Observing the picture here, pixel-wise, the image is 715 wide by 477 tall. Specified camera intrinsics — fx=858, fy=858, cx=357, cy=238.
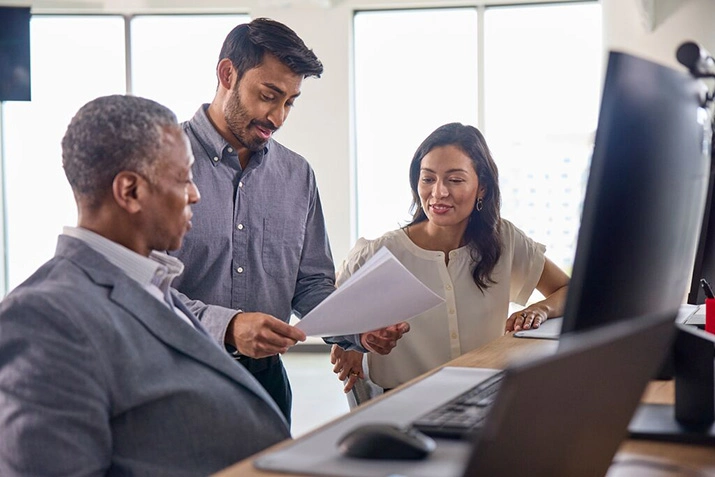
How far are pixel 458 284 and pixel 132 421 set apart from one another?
1344 mm

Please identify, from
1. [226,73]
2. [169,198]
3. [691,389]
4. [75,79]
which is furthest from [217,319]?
[75,79]

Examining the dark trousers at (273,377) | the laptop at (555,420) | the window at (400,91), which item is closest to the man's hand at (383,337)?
Answer: the dark trousers at (273,377)

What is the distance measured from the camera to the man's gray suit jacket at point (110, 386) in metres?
1.19

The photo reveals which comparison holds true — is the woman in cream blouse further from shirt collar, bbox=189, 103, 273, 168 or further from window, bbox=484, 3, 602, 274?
window, bbox=484, 3, 602, 274

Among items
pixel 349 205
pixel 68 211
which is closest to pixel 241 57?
pixel 349 205

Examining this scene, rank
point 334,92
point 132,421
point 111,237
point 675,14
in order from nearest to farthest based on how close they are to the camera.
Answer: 1. point 132,421
2. point 111,237
3. point 675,14
4. point 334,92

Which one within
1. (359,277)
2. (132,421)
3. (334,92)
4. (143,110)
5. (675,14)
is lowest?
(132,421)

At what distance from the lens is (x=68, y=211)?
23.5 feet

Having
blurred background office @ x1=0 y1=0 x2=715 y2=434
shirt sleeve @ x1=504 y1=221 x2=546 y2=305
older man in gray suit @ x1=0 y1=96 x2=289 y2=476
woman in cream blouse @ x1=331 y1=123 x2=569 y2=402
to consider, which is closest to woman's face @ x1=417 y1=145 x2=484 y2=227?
woman in cream blouse @ x1=331 y1=123 x2=569 y2=402

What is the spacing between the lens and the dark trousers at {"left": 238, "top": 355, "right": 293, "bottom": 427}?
2.24 meters

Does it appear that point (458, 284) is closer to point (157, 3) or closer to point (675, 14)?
point (675, 14)

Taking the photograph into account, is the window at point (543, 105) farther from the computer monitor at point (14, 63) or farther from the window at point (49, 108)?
the computer monitor at point (14, 63)

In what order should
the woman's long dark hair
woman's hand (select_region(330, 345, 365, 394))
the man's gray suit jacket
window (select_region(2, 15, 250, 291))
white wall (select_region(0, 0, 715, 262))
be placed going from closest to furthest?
the man's gray suit jacket → woman's hand (select_region(330, 345, 365, 394)) → the woman's long dark hair → white wall (select_region(0, 0, 715, 262)) → window (select_region(2, 15, 250, 291))

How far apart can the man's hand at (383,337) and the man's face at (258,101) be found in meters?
0.60
